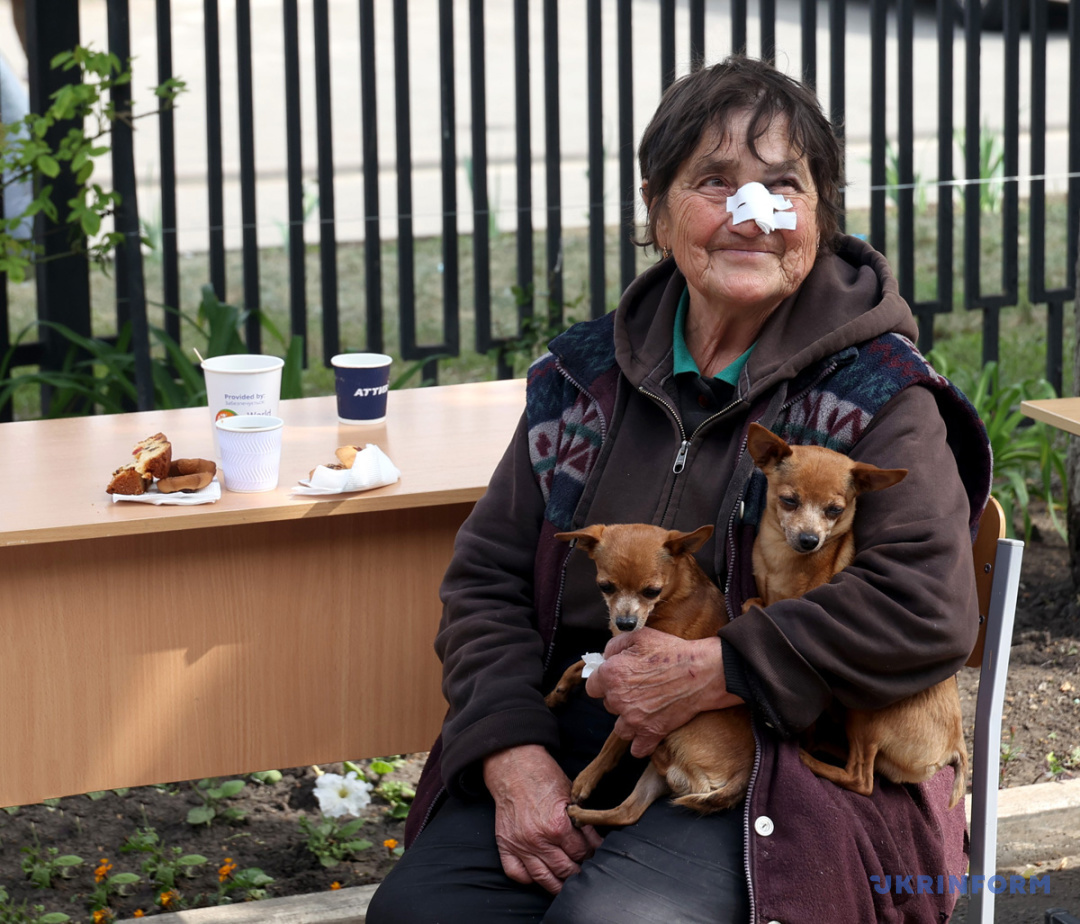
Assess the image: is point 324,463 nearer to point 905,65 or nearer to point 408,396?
point 408,396

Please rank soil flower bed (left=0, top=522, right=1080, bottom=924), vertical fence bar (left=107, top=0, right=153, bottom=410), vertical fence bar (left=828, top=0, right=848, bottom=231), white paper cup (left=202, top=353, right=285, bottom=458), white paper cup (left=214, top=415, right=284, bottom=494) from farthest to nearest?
vertical fence bar (left=828, top=0, right=848, bottom=231) → vertical fence bar (left=107, top=0, right=153, bottom=410) → soil flower bed (left=0, top=522, right=1080, bottom=924) → white paper cup (left=202, top=353, right=285, bottom=458) → white paper cup (left=214, top=415, right=284, bottom=494)

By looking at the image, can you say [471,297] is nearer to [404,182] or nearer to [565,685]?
[404,182]

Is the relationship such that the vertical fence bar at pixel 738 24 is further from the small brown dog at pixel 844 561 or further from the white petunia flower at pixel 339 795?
the small brown dog at pixel 844 561

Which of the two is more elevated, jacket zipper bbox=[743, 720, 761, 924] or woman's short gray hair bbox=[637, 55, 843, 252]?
woman's short gray hair bbox=[637, 55, 843, 252]

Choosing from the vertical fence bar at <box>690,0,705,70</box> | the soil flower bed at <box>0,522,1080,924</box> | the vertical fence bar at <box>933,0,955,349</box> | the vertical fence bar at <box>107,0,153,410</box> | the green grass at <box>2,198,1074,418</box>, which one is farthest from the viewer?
the green grass at <box>2,198,1074,418</box>

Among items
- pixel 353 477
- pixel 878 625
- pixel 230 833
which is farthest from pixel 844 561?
pixel 230 833

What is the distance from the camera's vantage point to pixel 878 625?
2.02 m

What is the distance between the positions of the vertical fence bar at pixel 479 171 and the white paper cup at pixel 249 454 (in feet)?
9.86

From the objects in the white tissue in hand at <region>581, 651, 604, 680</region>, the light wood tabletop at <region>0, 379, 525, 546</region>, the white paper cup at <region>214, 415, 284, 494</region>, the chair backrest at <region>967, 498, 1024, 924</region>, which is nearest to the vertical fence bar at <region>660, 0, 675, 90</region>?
the light wood tabletop at <region>0, 379, 525, 546</region>

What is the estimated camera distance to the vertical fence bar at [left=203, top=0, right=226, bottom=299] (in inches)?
205

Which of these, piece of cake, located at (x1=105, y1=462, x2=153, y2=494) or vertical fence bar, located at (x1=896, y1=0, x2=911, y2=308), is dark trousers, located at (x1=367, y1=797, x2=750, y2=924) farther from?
vertical fence bar, located at (x1=896, y1=0, x2=911, y2=308)

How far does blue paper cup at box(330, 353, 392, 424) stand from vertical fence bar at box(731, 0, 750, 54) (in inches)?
118

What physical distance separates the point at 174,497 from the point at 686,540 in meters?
1.06

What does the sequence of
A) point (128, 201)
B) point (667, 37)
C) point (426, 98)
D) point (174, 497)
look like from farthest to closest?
point (426, 98) → point (667, 37) → point (128, 201) → point (174, 497)
